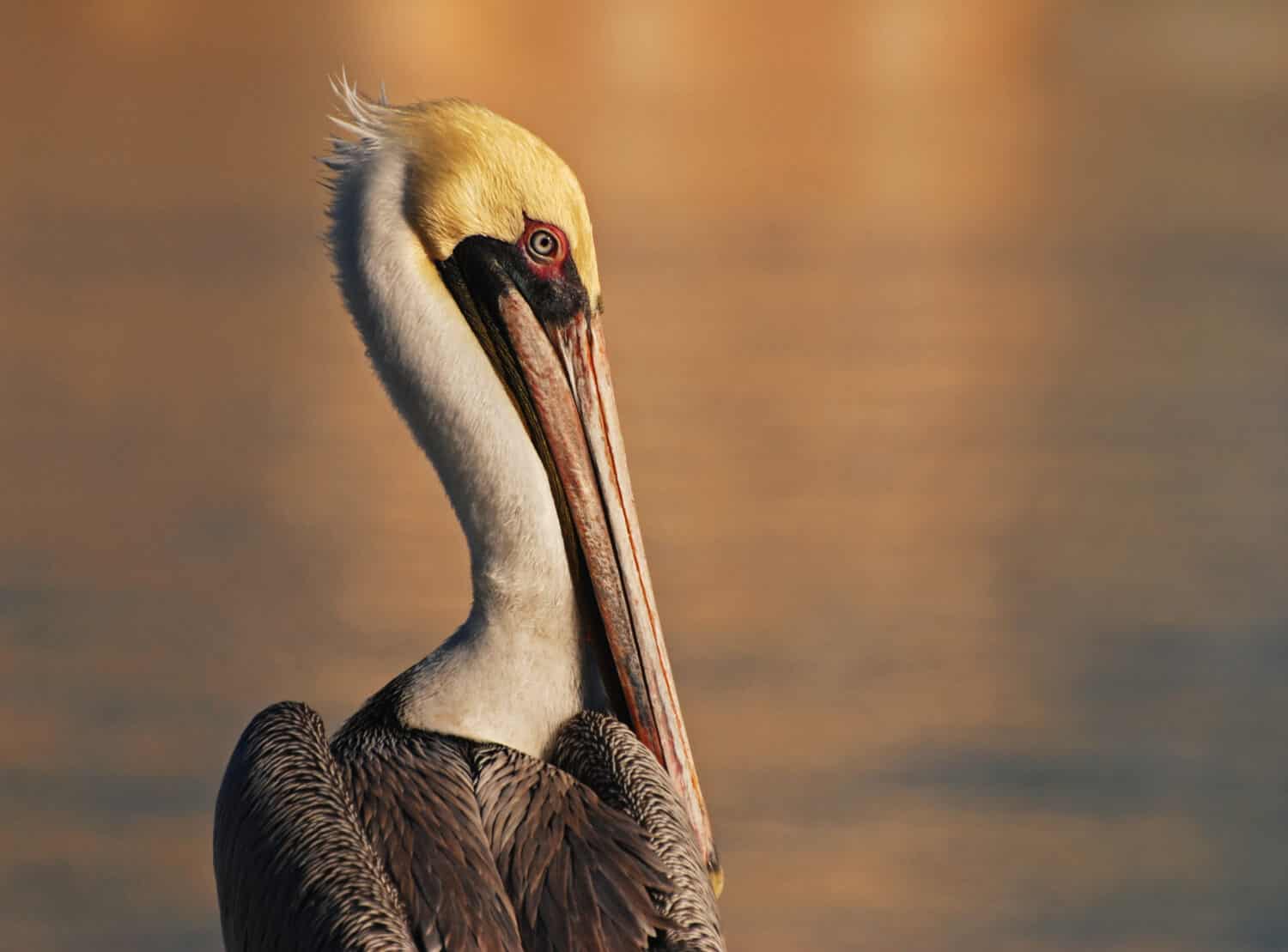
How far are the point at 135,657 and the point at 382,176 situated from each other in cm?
326

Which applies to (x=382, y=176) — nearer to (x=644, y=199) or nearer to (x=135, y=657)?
(x=135, y=657)

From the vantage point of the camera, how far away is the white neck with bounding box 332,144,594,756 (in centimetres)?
283

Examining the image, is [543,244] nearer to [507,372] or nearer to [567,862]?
[507,372]

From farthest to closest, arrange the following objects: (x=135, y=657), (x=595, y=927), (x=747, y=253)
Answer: (x=747, y=253) → (x=135, y=657) → (x=595, y=927)

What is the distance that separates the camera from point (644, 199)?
A: 13594mm

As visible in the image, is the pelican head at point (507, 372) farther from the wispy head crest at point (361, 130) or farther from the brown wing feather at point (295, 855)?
the brown wing feather at point (295, 855)

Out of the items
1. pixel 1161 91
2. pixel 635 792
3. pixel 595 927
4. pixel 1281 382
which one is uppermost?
pixel 1161 91

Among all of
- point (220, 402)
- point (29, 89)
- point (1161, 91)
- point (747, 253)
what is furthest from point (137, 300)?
point (1161, 91)

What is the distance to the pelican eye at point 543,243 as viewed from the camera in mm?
2891

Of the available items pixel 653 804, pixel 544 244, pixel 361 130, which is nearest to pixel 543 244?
pixel 544 244

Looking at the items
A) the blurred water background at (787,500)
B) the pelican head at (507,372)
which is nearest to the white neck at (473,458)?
the pelican head at (507,372)

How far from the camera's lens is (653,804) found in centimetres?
262

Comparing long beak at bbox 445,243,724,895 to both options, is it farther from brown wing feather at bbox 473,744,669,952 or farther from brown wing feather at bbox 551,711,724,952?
brown wing feather at bbox 473,744,669,952

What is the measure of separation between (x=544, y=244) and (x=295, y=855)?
99 cm
